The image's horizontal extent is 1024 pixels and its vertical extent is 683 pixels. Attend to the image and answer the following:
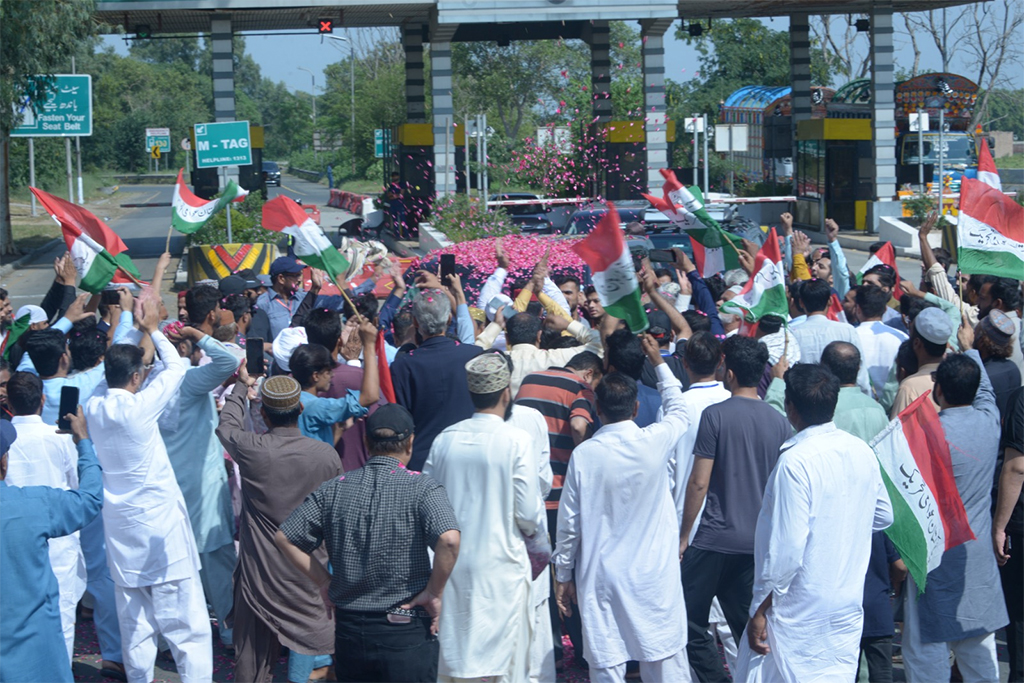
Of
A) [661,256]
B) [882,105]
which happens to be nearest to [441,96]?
[882,105]

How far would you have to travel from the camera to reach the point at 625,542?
4.68m

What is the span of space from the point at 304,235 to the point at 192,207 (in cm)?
167

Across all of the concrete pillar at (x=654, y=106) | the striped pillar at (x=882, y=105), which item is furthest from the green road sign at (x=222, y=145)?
the striped pillar at (x=882, y=105)

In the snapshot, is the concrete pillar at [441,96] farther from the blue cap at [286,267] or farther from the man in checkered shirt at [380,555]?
the man in checkered shirt at [380,555]

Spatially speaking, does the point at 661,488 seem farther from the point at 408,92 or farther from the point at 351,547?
the point at 408,92

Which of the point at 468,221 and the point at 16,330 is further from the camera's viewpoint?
the point at 468,221

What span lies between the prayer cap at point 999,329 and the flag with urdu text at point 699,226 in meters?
2.37

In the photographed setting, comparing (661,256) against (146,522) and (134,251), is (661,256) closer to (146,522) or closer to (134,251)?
(146,522)

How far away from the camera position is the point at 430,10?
2592 cm

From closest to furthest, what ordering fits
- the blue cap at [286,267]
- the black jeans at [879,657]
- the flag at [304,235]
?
the black jeans at [879,657] → the flag at [304,235] → the blue cap at [286,267]

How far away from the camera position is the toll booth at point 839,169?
2802cm

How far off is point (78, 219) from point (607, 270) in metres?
3.40

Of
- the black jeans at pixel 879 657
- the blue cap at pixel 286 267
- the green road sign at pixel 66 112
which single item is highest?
the green road sign at pixel 66 112

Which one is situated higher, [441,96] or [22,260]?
[441,96]
